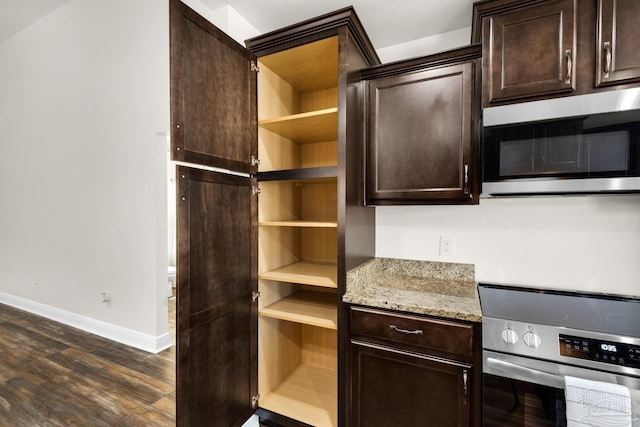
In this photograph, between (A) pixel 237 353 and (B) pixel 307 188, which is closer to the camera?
(A) pixel 237 353

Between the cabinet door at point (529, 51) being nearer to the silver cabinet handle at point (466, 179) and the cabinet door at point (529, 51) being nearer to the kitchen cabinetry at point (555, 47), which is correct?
the kitchen cabinetry at point (555, 47)

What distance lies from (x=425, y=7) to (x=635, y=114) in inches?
46.9

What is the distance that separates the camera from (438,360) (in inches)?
51.7

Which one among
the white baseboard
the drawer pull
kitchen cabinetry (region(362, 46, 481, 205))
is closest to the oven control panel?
the drawer pull

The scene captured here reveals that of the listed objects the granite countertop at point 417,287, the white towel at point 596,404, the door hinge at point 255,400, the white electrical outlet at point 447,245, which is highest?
the white electrical outlet at point 447,245

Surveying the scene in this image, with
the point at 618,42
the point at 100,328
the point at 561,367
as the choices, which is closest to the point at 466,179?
the point at 618,42

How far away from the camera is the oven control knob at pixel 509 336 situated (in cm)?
118

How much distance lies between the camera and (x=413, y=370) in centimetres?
136

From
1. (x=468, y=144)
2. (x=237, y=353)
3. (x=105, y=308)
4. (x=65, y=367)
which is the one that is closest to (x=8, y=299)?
(x=105, y=308)

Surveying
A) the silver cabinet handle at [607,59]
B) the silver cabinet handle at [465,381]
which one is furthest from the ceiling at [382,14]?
the silver cabinet handle at [465,381]

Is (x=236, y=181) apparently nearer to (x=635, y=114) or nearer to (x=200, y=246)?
(x=200, y=246)

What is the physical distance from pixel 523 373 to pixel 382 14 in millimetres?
2049

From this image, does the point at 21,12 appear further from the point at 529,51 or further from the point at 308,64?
the point at 529,51

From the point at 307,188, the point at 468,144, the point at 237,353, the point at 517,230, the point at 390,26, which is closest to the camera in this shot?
the point at 468,144
